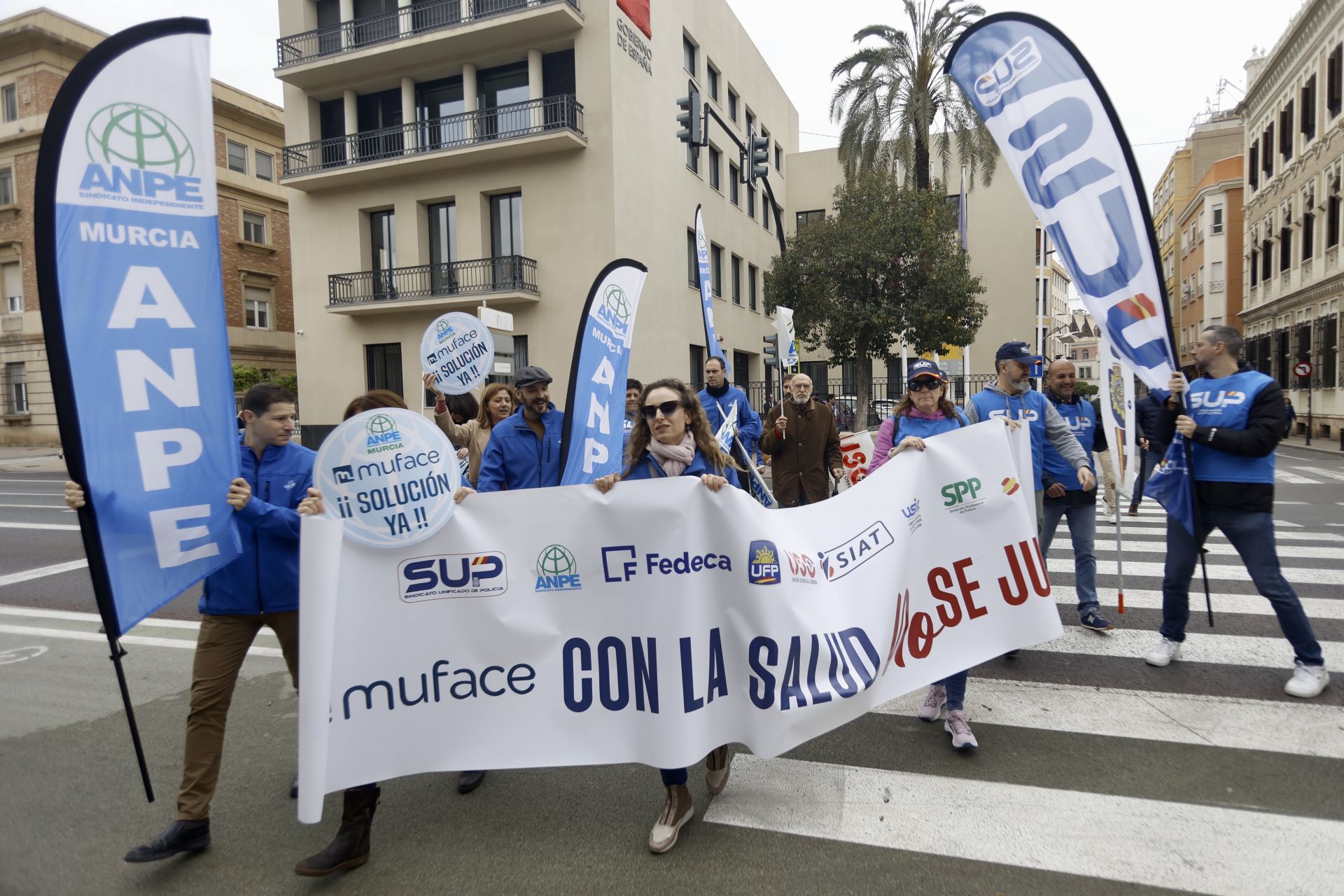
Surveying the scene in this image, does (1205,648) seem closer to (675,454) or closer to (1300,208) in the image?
(675,454)

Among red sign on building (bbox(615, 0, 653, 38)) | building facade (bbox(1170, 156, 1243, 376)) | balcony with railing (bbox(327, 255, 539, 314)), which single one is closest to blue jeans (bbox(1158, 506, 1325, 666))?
balcony with railing (bbox(327, 255, 539, 314))

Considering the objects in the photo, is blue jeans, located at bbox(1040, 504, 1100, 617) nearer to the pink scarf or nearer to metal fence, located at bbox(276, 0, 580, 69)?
the pink scarf

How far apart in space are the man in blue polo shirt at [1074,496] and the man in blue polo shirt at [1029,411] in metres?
0.08

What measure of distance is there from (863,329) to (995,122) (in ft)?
63.1

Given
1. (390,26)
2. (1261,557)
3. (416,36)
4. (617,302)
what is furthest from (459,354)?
(390,26)

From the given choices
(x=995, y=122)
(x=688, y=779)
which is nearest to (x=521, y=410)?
(x=688, y=779)

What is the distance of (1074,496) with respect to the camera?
18.0 ft

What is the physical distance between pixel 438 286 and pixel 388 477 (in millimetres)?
20518

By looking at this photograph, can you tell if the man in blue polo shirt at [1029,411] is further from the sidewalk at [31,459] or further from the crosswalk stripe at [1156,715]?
the sidewalk at [31,459]

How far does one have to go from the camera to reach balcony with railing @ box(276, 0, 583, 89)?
65.4ft

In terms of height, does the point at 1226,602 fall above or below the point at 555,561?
below

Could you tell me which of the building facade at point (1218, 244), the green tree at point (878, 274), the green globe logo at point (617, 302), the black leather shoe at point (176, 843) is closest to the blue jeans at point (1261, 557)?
the green globe logo at point (617, 302)

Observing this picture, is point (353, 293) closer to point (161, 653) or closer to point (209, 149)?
point (161, 653)

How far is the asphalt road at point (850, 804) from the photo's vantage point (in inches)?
114
